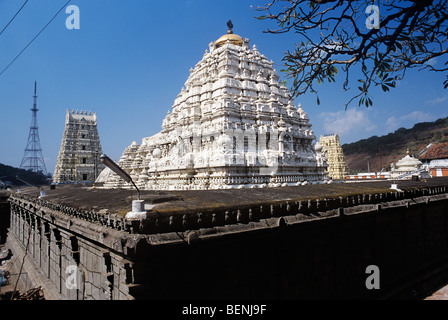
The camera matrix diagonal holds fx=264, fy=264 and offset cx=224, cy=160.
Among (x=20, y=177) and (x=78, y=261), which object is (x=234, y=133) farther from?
(x=20, y=177)

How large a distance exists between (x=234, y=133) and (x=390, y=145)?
8419cm

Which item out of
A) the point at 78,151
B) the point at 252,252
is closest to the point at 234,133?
the point at 252,252

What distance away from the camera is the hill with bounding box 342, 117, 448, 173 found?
7275 cm

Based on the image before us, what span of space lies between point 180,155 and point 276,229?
11.8 metres

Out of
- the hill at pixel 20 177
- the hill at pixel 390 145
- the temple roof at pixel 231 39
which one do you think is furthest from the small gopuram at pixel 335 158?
the hill at pixel 20 177

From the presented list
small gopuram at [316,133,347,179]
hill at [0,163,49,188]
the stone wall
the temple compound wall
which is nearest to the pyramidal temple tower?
the temple compound wall

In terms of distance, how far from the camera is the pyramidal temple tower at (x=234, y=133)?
1371 centimetres

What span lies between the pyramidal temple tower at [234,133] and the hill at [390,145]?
62316mm

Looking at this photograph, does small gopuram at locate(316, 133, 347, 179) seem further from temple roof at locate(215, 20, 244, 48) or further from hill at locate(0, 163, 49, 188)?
hill at locate(0, 163, 49, 188)

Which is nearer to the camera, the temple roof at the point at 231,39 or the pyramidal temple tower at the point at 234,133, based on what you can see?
the pyramidal temple tower at the point at 234,133

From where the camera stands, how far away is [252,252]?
177 inches

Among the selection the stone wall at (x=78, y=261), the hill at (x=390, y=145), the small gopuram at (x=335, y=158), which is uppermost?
the hill at (x=390, y=145)

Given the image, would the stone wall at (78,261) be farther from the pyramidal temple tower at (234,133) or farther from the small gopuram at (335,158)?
the small gopuram at (335,158)

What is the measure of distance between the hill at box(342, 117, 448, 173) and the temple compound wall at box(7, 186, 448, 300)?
231 feet
